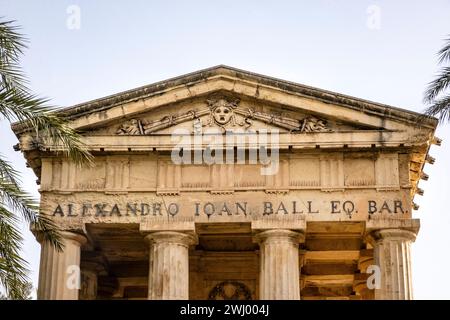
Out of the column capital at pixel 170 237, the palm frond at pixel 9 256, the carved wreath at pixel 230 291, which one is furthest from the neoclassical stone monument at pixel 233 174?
the palm frond at pixel 9 256

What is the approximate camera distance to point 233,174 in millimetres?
32750

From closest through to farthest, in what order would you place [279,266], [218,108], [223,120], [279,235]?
[279,266] < [279,235] < [223,120] < [218,108]

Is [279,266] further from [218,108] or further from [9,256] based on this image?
[9,256]

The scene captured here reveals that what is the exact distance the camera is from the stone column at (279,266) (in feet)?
104

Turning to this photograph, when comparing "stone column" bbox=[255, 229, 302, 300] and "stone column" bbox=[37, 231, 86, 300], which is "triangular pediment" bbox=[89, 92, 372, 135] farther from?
"stone column" bbox=[37, 231, 86, 300]

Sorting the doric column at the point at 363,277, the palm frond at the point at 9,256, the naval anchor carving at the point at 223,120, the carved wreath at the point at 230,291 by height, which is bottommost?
the palm frond at the point at 9,256

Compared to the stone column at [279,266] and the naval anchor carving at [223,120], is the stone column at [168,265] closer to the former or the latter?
the stone column at [279,266]

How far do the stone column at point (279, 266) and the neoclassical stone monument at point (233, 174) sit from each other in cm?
3

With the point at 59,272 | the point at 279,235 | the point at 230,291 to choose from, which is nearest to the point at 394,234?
the point at 279,235

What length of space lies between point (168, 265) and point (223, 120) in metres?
4.53

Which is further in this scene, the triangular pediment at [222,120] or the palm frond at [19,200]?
the triangular pediment at [222,120]

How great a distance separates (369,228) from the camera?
104 ft

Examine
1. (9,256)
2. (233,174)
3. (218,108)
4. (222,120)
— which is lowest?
(9,256)
